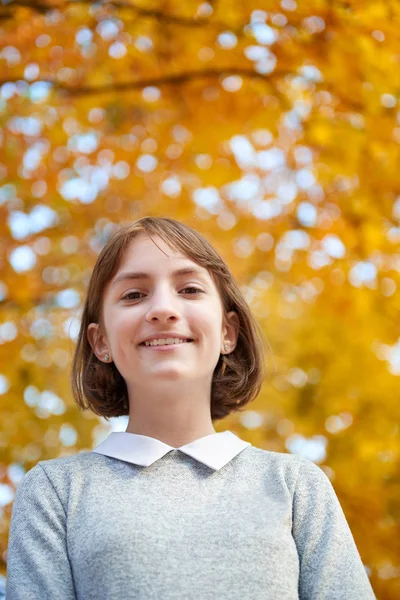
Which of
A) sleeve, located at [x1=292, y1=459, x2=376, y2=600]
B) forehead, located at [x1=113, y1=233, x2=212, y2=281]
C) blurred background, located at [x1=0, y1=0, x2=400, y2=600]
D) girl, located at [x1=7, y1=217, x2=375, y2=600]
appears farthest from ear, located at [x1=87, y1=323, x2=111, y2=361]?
blurred background, located at [x1=0, y1=0, x2=400, y2=600]

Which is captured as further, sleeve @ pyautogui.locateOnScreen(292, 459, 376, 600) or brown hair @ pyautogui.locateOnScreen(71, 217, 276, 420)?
brown hair @ pyautogui.locateOnScreen(71, 217, 276, 420)

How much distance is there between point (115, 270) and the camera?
1.85 metres

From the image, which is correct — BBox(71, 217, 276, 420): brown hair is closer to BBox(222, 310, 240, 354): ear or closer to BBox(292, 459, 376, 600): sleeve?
BBox(222, 310, 240, 354): ear

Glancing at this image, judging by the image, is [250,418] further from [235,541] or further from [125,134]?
[235,541]

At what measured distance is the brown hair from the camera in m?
1.86

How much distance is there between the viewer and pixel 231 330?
1.96 m

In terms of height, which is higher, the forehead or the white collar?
the forehead

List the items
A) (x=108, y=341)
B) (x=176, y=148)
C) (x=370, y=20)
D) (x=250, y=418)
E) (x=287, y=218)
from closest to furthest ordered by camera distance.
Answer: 1. (x=108, y=341)
2. (x=370, y=20)
3. (x=176, y=148)
4. (x=287, y=218)
5. (x=250, y=418)

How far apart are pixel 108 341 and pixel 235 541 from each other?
589 millimetres

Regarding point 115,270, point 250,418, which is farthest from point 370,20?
point 250,418

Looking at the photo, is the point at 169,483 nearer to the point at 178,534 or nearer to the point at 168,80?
the point at 178,534

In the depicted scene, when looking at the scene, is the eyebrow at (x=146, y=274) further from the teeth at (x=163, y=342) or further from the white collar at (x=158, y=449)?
the white collar at (x=158, y=449)

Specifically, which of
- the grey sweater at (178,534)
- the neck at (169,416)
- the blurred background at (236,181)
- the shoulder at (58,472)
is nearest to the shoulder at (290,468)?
the grey sweater at (178,534)

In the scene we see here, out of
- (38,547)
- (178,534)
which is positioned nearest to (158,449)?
(178,534)
